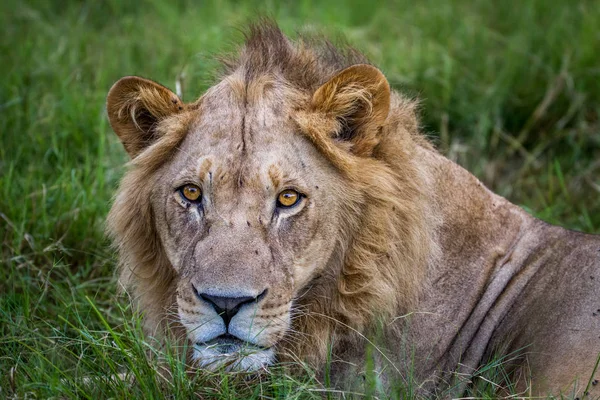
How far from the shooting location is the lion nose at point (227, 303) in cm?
321

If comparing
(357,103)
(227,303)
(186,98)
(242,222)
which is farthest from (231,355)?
(186,98)

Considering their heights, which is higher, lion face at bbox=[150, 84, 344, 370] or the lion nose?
lion face at bbox=[150, 84, 344, 370]

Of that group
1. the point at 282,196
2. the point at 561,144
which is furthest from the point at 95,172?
the point at 561,144

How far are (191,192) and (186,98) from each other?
2.68 metres

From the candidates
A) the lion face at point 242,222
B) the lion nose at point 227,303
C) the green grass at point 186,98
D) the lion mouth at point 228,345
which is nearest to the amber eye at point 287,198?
the lion face at point 242,222

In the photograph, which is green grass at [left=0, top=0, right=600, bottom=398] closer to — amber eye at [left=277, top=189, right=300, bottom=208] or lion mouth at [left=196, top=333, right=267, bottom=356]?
lion mouth at [left=196, top=333, right=267, bottom=356]

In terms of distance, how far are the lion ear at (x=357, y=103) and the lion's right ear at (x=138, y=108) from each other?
640 millimetres

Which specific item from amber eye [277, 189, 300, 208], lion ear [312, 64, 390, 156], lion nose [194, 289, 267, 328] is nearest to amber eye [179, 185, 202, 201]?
amber eye [277, 189, 300, 208]

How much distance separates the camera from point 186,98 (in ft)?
20.2

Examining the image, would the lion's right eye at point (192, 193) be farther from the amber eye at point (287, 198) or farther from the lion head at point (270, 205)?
the amber eye at point (287, 198)

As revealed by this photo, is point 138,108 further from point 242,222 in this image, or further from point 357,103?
point 357,103

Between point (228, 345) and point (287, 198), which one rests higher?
point (287, 198)

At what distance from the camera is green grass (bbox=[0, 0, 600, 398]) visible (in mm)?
3773

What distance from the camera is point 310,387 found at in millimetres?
3447
